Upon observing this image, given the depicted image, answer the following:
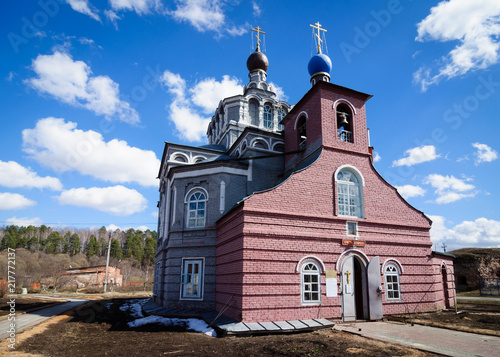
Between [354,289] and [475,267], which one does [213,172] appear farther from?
[475,267]

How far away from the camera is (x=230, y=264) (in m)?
12.0

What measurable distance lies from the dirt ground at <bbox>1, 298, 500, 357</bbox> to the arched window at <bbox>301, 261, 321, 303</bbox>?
49.8 inches

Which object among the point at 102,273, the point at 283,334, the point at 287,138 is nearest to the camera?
the point at 283,334

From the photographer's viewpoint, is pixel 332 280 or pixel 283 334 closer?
pixel 283 334

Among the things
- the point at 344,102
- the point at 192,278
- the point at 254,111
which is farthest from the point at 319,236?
the point at 254,111

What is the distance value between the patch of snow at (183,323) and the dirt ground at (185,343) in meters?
0.44

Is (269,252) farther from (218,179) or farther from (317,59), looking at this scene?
(317,59)

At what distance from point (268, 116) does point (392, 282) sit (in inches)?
547

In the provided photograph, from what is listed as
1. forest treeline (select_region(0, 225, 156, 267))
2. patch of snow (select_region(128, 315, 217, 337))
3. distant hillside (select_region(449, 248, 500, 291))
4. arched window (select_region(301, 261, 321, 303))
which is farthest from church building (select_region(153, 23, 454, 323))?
forest treeline (select_region(0, 225, 156, 267))

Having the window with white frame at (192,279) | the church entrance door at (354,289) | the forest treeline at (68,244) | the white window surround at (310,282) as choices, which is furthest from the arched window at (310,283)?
the forest treeline at (68,244)

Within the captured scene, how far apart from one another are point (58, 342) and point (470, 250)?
37.2 meters

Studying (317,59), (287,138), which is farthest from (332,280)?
(317,59)

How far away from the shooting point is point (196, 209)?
15711 millimetres

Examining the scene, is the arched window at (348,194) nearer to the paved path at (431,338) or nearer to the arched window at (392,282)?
the arched window at (392,282)
